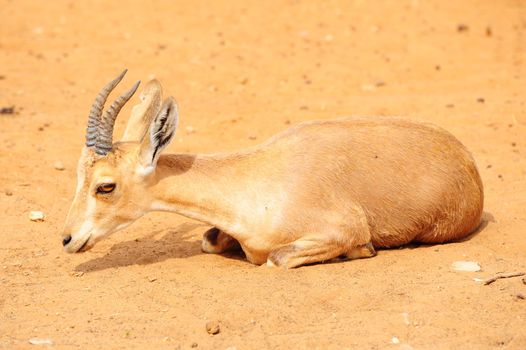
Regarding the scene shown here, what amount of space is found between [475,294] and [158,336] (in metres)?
2.55

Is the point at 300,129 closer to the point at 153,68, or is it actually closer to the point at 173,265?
the point at 173,265

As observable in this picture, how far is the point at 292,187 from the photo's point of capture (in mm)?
7781

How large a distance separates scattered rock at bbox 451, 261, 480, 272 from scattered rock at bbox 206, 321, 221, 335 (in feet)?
7.61

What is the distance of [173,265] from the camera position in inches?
311

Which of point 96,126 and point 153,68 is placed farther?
point 153,68

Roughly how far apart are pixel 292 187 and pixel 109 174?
1664 millimetres

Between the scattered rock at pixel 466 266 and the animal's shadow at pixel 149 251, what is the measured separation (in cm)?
206

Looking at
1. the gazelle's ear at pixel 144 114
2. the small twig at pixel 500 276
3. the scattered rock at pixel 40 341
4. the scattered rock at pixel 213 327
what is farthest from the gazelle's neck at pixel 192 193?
the small twig at pixel 500 276

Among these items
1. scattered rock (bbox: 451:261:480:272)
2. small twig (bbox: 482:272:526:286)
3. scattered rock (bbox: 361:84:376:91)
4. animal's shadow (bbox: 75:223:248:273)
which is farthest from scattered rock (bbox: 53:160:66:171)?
small twig (bbox: 482:272:526:286)

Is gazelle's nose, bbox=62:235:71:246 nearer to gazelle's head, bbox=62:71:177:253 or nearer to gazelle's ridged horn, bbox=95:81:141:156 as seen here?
gazelle's head, bbox=62:71:177:253

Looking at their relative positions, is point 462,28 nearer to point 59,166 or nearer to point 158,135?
point 59,166

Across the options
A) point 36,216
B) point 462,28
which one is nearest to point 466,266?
point 36,216

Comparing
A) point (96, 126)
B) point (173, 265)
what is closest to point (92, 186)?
point (96, 126)

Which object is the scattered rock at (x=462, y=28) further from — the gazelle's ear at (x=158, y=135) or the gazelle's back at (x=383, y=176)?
the gazelle's ear at (x=158, y=135)
